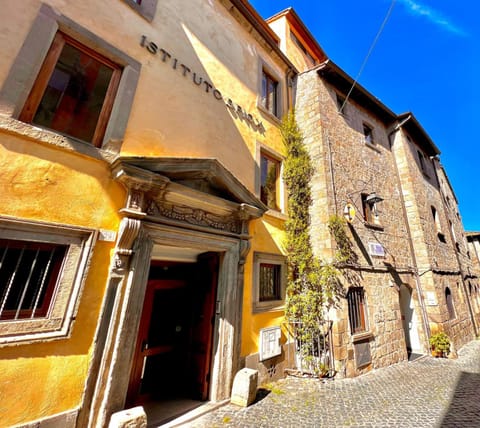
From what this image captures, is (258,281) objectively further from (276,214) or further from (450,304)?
(450,304)

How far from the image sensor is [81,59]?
3633mm

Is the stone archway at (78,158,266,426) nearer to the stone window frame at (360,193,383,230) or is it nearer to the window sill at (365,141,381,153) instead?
the stone window frame at (360,193,383,230)

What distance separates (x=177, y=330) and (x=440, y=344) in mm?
8508

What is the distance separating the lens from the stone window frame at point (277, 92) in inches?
269

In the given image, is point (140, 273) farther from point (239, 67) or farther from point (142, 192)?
point (239, 67)

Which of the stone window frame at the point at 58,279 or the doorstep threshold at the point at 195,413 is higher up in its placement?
the stone window frame at the point at 58,279

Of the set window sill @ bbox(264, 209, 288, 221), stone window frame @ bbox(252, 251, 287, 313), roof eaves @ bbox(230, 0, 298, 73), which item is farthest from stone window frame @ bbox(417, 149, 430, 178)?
stone window frame @ bbox(252, 251, 287, 313)

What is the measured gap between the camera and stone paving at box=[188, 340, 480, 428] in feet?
11.3

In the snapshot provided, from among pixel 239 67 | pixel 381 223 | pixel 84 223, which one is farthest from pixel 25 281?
pixel 381 223

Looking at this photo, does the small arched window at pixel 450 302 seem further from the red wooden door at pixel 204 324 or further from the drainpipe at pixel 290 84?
the red wooden door at pixel 204 324

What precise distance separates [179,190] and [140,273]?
1455 millimetres

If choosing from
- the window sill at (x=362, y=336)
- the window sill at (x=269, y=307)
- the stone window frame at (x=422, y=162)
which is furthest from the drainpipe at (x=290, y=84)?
the stone window frame at (x=422, y=162)

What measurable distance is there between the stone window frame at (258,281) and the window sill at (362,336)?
6.53 ft

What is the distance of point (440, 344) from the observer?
730cm
